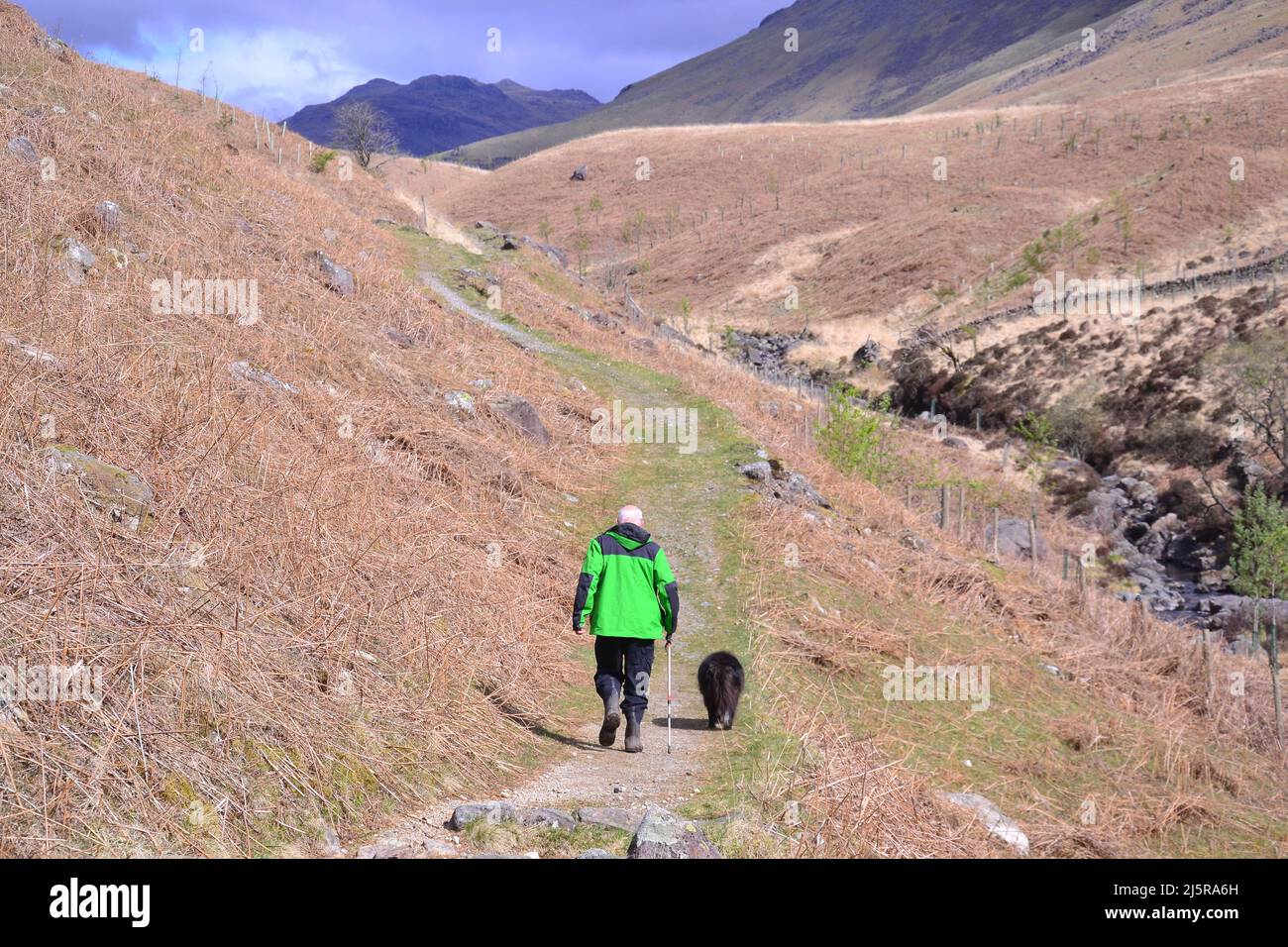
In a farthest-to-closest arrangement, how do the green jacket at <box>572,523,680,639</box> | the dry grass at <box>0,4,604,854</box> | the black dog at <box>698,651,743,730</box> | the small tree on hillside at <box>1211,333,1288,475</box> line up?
A: the small tree on hillside at <box>1211,333,1288,475</box>
the black dog at <box>698,651,743,730</box>
the green jacket at <box>572,523,680,639</box>
the dry grass at <box>0,4,604,854</box>

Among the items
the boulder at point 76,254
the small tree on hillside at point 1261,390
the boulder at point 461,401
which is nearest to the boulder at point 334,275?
the boulder at point 461,401

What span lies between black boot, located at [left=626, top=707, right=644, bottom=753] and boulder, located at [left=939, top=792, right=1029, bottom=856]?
278cm

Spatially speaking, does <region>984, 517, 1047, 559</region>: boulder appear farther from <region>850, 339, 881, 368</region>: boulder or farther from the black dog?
<region>850, 339, 881, 368</region>: boulder

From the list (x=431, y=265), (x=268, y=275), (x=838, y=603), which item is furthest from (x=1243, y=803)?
(x=431, y=265)

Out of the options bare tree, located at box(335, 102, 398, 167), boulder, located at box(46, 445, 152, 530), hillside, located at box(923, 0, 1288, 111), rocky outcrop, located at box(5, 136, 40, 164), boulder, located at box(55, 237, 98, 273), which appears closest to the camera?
boulder, located at box(46, 445, 152, 530)

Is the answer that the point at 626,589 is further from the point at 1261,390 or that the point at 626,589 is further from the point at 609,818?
the point at 1261,390

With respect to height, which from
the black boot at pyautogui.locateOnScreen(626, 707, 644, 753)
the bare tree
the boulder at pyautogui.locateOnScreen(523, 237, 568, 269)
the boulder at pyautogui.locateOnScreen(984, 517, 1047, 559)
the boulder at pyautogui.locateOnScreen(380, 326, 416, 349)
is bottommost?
the boulder at pyautogui.locateOnScreen(984, 517, 1047, 559)

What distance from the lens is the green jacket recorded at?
716 cm

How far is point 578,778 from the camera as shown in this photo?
22.0ft

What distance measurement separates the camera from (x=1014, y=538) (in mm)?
31312

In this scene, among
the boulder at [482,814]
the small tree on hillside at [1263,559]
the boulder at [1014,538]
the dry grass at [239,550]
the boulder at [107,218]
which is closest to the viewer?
the dry grass at [239,550]

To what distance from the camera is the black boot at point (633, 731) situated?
24.0 feet

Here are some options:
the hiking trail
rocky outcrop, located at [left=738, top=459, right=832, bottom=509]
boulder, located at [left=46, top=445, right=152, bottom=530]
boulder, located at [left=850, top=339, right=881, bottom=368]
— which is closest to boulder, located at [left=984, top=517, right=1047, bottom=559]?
the hiking trail

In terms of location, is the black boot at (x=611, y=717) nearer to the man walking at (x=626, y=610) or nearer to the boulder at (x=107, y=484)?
the man walking at (x=626, y=610)
